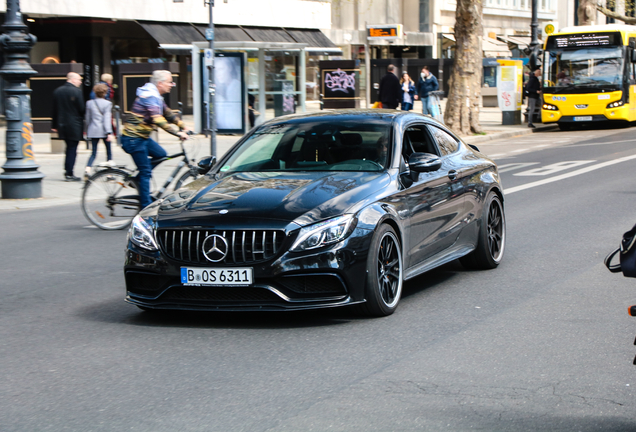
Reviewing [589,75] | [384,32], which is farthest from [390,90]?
[384,32]

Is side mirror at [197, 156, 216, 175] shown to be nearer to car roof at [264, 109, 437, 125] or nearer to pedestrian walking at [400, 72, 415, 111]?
car roof at [264, 109, 437, 125]

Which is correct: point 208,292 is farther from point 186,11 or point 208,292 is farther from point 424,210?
point 186,11

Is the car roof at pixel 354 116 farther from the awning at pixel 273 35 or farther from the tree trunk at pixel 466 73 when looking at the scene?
the awning at pixel 273 35

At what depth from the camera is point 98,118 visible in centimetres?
1730

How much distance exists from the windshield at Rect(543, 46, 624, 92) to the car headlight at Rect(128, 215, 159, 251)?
25.7 meters

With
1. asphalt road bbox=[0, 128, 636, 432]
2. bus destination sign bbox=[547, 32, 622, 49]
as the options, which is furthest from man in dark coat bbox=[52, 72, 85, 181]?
bus destination sign bbox=[547, 32, 622, 49]

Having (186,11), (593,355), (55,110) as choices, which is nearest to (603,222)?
(593,355)

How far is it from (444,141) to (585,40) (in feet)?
78.5

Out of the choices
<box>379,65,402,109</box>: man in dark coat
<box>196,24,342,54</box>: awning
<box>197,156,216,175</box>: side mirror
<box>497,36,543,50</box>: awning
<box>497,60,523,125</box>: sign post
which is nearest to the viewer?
<box>197,156,216,175</box>: side mirror

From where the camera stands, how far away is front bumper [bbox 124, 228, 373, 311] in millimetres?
5918

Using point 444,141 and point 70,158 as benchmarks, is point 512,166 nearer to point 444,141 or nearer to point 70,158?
point 70,158

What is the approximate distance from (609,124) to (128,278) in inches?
1174

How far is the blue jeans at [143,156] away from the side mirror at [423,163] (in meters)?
4.51

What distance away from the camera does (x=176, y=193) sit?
6.82m
